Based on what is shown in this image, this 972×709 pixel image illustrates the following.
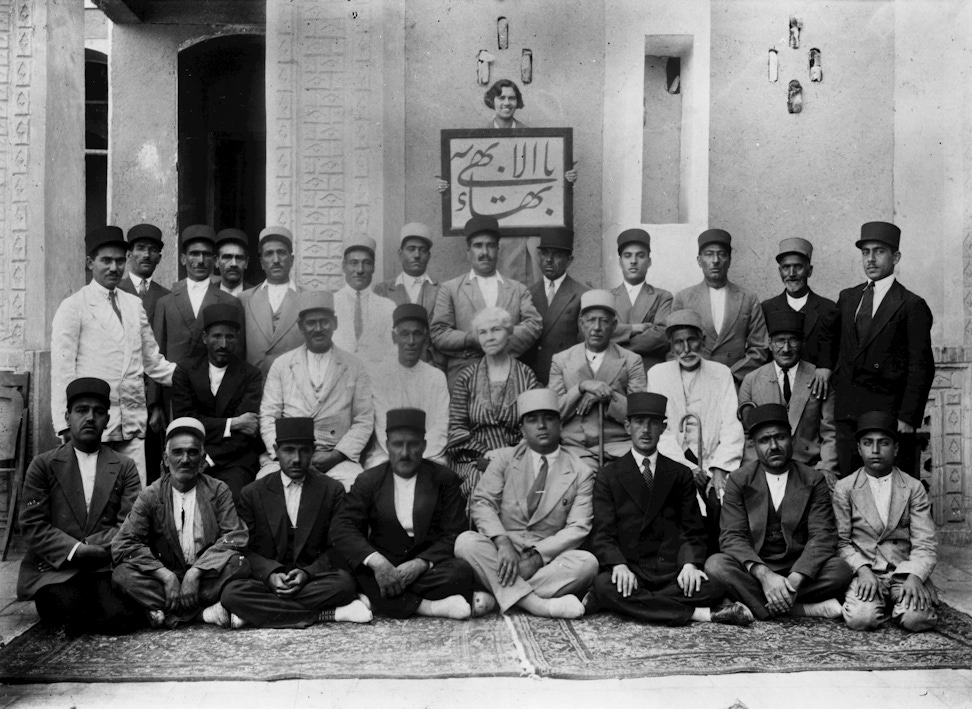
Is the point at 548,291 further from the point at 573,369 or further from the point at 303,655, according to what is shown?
the point at 303,655

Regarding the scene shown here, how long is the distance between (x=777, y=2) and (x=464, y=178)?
7.61 ft

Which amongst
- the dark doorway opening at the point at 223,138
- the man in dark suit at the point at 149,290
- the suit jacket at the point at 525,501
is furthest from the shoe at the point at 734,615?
the dark doorway opening at the point at 223,138

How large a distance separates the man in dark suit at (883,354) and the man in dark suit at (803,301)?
16 cm

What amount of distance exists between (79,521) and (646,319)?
321cm

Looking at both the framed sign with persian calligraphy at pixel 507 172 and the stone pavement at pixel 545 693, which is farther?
the framed sign with persian calligraphy at pixel 507 172

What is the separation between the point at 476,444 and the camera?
5.30 m

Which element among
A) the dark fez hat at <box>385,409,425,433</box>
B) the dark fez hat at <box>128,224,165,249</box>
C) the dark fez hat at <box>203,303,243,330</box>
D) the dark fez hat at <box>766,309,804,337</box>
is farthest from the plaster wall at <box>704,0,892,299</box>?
the dark fez hat at <box>128,224,165,249</box>

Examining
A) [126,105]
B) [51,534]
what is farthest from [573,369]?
[126,105]

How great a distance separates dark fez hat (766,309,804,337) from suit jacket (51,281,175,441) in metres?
3.42

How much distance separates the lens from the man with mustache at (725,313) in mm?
5629

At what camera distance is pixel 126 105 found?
832 cm

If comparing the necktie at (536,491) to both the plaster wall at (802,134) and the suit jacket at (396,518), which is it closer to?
the suit jacket at (396,518)

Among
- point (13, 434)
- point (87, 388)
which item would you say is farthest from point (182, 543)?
point (13, 434)

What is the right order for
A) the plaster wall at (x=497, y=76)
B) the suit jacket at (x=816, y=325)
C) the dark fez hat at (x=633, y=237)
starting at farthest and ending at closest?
the plaster wall at (x=497, y=76) → the dark fez hat at (x=633, y=237) → the suit jacket at (x=816, y=325)
